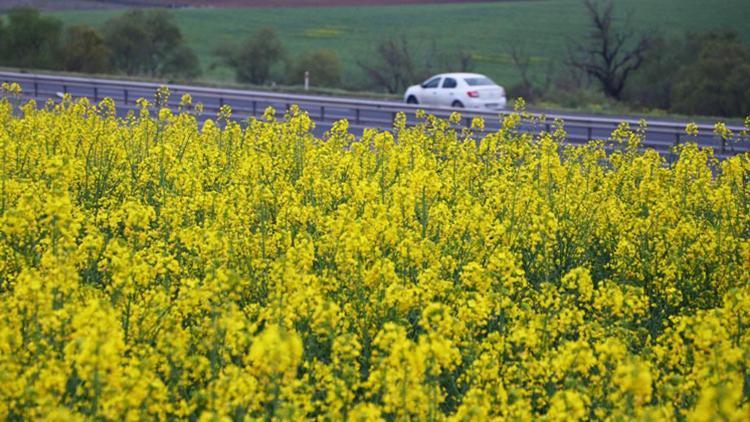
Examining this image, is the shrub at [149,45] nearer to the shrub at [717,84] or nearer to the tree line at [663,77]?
the tree line at [663,77]

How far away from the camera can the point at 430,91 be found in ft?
98.6

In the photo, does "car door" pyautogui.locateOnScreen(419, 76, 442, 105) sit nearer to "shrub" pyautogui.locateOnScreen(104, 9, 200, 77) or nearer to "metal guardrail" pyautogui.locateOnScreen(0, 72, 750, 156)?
"metal guardrail" pyautogui.locateOnScreen(0, 72, 750, 156)

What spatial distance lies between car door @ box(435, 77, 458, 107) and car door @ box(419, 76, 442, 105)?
182 millimetres

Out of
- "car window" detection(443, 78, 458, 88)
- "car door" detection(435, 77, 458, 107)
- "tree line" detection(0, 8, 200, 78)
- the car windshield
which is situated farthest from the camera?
"tree line" detection(0, 8, 200, 78)

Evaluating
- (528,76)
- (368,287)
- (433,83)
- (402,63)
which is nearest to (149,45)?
(402,63)

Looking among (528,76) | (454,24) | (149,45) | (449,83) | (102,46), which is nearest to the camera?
(449,83)

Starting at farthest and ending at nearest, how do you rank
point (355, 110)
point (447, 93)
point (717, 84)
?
point (717, 84)
point (447, 93)
point (355, 110)

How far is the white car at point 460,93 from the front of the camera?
28.4 metres

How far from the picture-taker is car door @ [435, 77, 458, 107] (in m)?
29.1

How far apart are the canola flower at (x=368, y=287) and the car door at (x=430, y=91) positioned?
1796cm

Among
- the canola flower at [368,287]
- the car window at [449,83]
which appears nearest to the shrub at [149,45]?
the car window at [449,83]

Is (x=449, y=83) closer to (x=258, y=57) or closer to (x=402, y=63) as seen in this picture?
(x=402, y=63)

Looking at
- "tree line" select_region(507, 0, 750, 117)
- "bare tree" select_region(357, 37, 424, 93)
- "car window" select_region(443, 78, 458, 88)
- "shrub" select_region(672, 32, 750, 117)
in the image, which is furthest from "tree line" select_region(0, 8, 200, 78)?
"shrub" select_region(672, 32, 750, 117)

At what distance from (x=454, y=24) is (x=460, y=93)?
43596 mm
